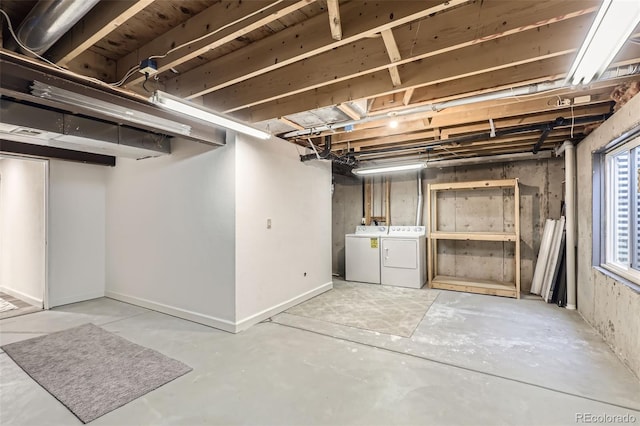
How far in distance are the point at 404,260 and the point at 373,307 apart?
4.79ft

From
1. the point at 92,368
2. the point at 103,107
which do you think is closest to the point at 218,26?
the point at 103,107

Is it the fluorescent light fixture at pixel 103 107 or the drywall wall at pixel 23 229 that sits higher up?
the fluorescent light fixture at pixel 103 107

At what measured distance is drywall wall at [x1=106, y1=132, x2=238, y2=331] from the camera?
Answer: 139 inches

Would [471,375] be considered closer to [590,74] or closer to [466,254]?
[590,74]

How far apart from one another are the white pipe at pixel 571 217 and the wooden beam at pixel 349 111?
309cm

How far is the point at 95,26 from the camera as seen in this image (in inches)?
69.4

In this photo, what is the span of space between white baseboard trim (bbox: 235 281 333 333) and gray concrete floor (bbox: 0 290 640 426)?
4.9 inches

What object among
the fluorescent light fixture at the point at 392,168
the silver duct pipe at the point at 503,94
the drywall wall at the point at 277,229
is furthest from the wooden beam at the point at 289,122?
the fluorescent light fixture at the point at 392,168

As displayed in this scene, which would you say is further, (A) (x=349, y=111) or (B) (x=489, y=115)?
(B) (x=489, y=115)

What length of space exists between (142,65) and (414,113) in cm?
232

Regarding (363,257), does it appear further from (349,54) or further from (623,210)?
(349,54)

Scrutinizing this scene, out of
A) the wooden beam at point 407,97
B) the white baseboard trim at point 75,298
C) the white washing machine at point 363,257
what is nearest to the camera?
the wooden beam at point 407,97

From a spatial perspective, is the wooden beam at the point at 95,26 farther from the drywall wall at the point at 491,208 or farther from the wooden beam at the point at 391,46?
the drywall wall at the point at 491,208

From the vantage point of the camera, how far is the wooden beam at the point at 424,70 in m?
1.90
